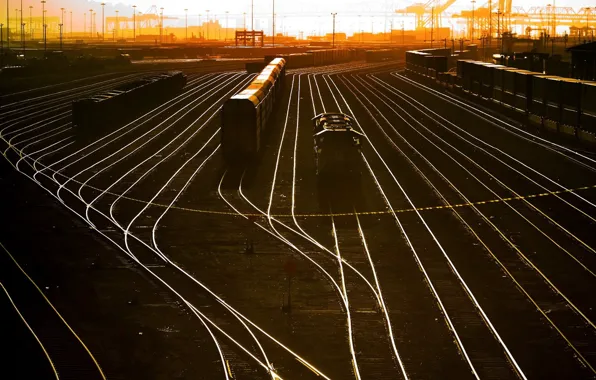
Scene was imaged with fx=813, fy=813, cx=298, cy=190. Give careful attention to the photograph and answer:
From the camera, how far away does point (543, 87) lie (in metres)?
48.7

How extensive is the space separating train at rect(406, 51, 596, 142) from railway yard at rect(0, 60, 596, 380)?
1.67m

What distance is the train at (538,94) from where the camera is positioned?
138ft

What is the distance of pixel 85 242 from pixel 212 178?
10814mm

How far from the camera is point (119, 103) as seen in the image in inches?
2163

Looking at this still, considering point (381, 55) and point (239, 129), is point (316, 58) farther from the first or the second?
point (239, 129)

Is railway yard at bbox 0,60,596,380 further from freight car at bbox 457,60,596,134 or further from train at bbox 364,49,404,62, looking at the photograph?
train at bbox 364,49,404,62

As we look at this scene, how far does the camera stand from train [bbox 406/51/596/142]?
41.9 meters

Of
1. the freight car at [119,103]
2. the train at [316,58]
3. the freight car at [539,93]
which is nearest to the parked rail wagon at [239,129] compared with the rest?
the freight car at [119,103]

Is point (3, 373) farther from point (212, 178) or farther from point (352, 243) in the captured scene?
point (212, 178)

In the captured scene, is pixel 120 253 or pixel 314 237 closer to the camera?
pixel 120 253

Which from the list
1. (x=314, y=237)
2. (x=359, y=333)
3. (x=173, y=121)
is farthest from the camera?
(x=173, y=121)

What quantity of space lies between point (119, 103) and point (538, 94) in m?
27.4

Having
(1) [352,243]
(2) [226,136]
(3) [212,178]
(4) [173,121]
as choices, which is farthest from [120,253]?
(4) [173,121]

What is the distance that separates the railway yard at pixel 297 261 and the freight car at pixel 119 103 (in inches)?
216
